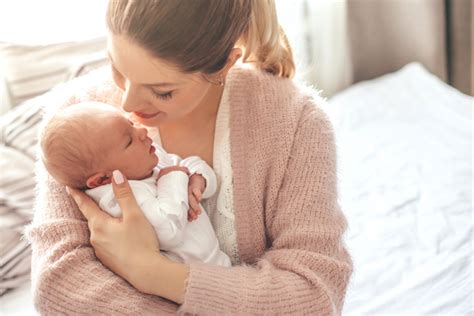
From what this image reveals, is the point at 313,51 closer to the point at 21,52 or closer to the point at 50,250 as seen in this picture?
the point at 21,52

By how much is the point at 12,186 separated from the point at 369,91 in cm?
156

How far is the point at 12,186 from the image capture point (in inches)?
68.6

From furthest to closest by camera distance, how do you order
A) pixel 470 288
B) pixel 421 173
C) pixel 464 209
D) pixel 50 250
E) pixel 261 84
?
pixel 421 173 < pixel 464 209 < pixel 470 288 < pixel 261 84 < pixel 50 250

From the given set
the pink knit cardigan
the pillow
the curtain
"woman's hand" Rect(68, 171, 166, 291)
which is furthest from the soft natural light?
the curtain

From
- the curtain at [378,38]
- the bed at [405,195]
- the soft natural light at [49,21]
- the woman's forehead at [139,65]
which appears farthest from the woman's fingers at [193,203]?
the curtain at [378,38]

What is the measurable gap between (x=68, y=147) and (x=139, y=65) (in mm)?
194

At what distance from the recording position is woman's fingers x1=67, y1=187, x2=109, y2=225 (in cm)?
124

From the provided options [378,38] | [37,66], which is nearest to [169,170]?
[37,66]

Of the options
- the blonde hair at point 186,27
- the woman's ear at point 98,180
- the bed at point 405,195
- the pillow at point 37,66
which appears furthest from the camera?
the pillow at point 37,66

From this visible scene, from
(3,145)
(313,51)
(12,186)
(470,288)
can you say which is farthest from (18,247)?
(313,51)

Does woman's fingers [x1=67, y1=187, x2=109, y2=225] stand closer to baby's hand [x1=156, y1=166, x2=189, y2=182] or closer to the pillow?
baby's hand [x1=156, y1=166, x2=189, y2=182]

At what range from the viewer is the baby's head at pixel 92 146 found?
1.19 m

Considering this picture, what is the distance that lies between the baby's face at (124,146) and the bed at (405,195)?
39cm

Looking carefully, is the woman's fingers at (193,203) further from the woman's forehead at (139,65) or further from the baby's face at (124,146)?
the woman's forehead at (139,65)
